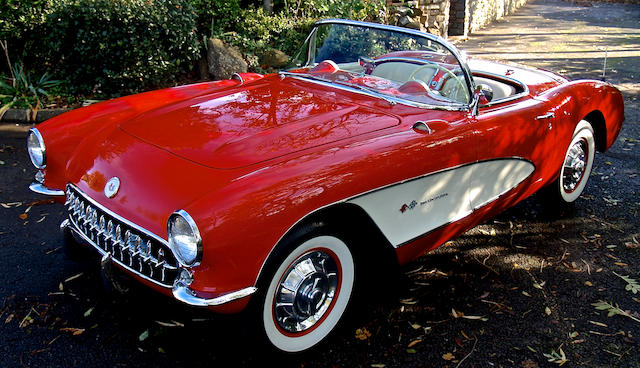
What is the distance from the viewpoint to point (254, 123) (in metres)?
2.87

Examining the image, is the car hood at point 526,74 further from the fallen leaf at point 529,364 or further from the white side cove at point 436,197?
the fallen leaf at point 529,364

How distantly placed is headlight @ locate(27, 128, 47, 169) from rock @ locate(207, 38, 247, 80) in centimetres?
429

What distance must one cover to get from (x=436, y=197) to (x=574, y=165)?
177cm

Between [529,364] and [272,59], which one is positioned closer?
[529,364]

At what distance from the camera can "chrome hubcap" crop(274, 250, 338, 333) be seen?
96.5 inches

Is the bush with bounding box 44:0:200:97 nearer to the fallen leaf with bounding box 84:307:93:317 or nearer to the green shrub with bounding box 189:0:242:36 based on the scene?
the green shrub with bounding box 189:0:242:36

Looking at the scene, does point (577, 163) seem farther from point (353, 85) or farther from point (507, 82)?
point (353, 85)

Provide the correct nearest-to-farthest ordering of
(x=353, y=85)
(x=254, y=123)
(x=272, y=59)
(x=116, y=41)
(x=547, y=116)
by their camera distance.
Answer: (x=254, y=123) → (x=353, y=85) → (x=547, y=116) → (x=116, y=41) → (x=272, y=59)

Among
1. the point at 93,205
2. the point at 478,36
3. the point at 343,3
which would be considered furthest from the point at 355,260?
the point at 478,36

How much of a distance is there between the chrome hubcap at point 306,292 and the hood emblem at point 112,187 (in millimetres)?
858

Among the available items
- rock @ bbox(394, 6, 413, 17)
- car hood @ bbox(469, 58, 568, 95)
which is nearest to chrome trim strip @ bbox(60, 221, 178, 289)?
car hood @ bbox(469, 58, 568, 95)

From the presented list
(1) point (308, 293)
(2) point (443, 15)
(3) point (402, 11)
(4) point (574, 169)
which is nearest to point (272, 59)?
(3) point (402, 11)

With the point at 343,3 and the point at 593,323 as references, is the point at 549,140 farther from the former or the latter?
the point at 343,3

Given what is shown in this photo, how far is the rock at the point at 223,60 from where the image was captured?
7.30 m
